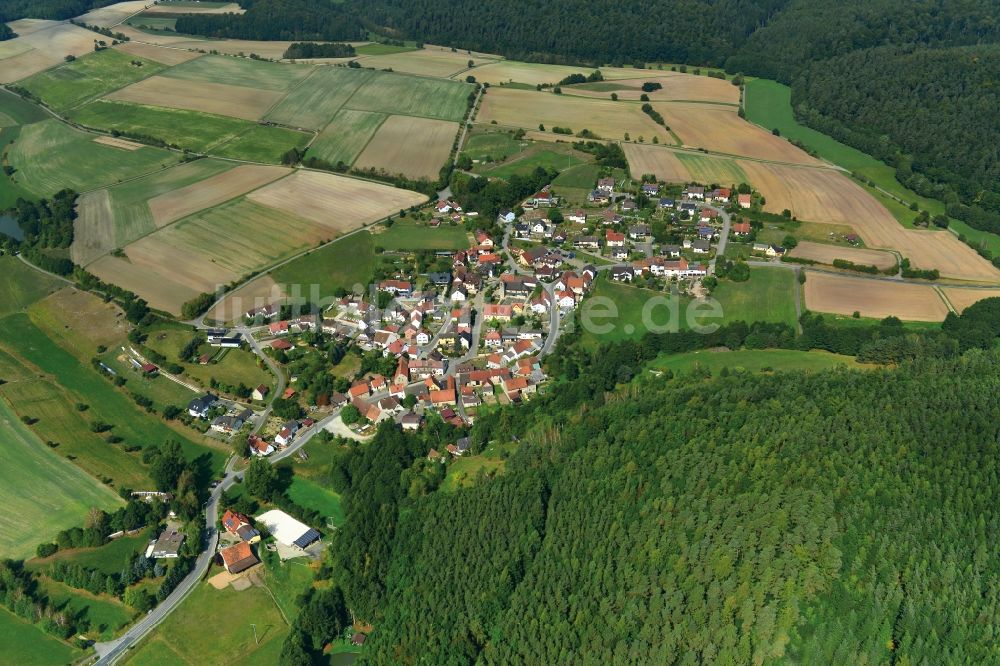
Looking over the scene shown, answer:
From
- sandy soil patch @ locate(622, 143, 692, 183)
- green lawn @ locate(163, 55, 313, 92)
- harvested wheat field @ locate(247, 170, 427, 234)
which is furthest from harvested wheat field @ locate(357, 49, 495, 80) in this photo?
harvested wheat field @ locate(247, 170, 427, 234)

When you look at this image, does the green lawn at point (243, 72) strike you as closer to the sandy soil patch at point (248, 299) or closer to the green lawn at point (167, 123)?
the green lawn at point (167, 123)

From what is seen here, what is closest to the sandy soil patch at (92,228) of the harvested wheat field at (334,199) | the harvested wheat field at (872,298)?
the harvested wheat field at (334,199)

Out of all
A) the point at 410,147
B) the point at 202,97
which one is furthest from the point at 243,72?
the point at 410,147

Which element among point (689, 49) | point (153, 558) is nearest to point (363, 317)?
point (153, 558)

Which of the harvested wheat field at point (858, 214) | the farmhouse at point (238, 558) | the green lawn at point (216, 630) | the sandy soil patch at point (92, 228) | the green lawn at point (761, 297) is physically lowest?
the green lawn at point (216, 630)

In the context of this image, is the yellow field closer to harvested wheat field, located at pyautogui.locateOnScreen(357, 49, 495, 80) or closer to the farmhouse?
harvested wheat field, located at pyautogui.locateOnScreen(357, 49, 495, 80)

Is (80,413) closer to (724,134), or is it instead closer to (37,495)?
(37,495)
